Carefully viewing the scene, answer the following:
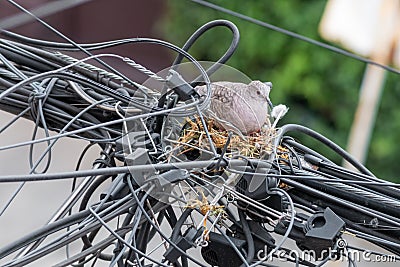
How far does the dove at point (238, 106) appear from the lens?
145cm

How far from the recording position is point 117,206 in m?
1.41

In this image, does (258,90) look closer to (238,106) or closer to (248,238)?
(238,106)

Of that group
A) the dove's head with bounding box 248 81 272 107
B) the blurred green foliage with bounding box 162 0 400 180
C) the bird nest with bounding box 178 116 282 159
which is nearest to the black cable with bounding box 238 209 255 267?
the bird nest with bounding box 178 116 282 159

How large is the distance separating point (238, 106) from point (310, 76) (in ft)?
13.3

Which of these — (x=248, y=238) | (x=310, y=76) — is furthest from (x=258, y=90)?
(x=310, y=76)

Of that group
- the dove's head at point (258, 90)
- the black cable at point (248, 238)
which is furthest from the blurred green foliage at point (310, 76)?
Answer: the black cable at point (248, 238)

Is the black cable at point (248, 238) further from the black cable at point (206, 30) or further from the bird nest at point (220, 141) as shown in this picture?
the black cable at point (206, 30)

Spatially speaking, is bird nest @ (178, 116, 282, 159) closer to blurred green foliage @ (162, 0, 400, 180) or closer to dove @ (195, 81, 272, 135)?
dove @ (195, 81, 272, 135)

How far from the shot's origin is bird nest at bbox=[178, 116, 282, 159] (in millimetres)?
1414

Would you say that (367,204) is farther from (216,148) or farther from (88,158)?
(88,158)

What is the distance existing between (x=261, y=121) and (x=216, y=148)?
0.12 m

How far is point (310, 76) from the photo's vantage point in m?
5.43

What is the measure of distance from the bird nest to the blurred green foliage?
12.9 ft

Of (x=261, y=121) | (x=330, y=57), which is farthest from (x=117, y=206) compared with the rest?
(x=330, y=57)
